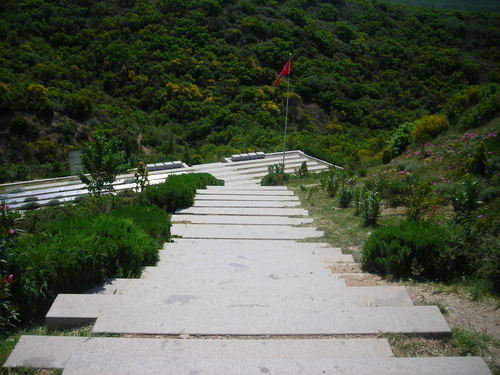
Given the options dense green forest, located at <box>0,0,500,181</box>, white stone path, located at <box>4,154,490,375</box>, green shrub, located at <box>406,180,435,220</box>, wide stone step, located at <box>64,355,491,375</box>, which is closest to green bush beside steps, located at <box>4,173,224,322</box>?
white stone path, located at <box>4,154,490,375</box>

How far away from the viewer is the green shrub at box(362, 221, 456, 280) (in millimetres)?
4398

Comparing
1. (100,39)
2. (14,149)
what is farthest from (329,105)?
(14,149)

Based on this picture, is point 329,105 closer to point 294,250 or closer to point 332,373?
point 294,250

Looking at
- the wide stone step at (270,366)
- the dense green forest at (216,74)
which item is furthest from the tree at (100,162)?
the dense green forest at (216,74)

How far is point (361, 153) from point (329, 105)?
13722mm

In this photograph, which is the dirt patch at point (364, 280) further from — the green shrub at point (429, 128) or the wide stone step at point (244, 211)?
the green shrub at point (429, 128)

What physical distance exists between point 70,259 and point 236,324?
63.1 inches

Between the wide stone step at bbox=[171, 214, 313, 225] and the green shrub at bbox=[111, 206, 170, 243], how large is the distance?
107cm

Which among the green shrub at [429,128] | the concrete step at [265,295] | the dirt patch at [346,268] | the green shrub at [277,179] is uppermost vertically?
A: the green shrub at [429,128]

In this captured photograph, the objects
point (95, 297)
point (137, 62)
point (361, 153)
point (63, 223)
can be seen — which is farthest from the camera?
point (137, 62)

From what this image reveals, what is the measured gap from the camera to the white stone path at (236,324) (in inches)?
92.6

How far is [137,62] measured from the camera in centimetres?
3188

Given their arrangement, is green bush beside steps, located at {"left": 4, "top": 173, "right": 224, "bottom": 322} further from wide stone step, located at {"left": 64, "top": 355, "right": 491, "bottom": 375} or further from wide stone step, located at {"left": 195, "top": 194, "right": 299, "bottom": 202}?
wide stone step, located at {"left": 195, "top": 194, "right": 299, "bottom": 202}

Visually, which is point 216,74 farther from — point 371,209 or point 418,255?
point 418,255
